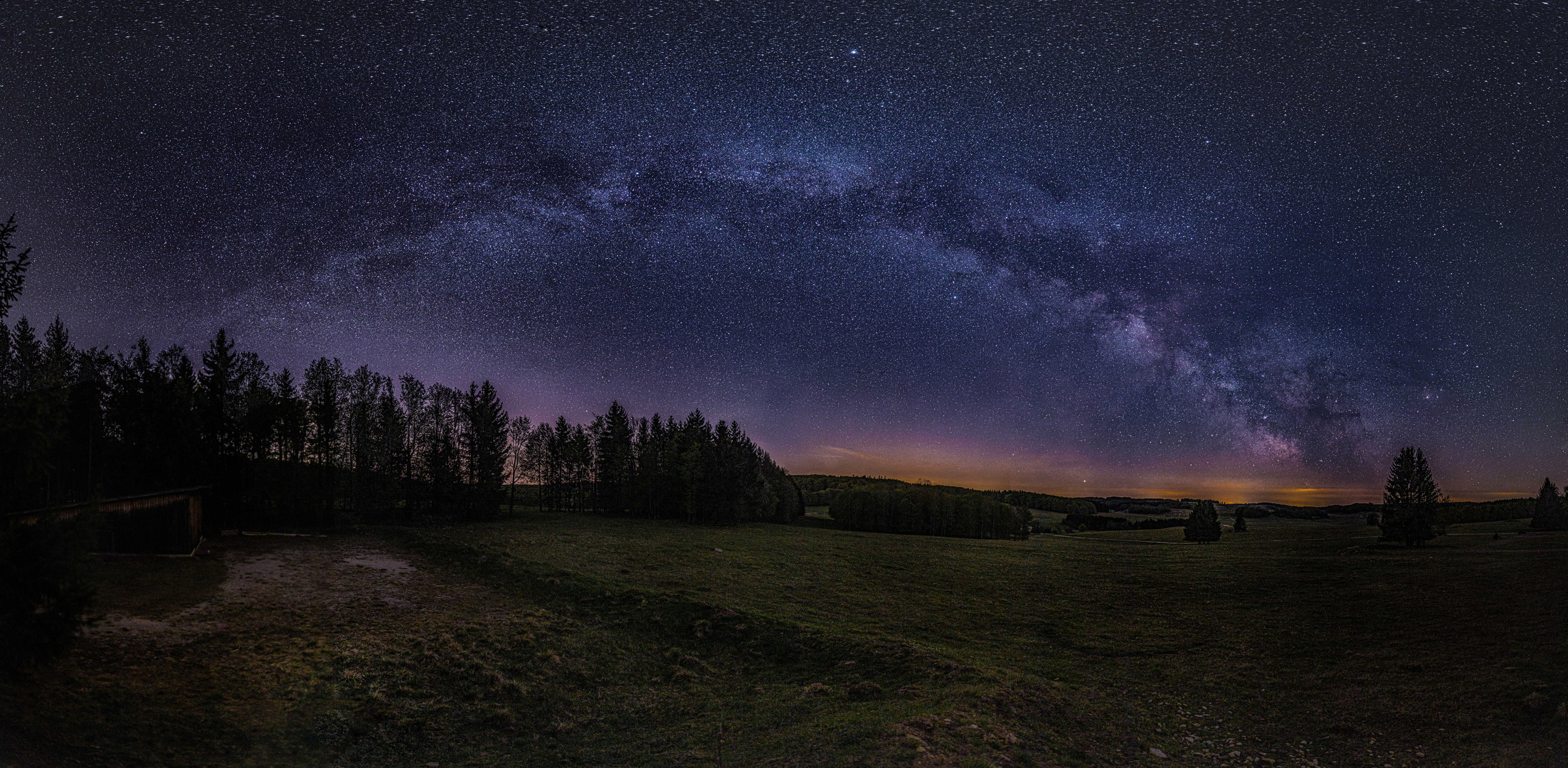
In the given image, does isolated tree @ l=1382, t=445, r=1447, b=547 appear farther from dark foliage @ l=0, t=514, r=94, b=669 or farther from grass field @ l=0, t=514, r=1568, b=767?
dark foliage @ l=0, t=514, r=94, b=669

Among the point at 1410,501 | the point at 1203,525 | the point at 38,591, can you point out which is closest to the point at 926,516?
the point at 1203,525

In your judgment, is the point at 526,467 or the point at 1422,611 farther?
the point at 526,467

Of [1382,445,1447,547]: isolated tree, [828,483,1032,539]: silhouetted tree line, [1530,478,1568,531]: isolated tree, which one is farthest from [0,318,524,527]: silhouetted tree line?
[1530,478,1568,531]: isolated tree

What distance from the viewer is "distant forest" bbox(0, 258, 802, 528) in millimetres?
40625

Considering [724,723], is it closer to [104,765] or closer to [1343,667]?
[104,765]

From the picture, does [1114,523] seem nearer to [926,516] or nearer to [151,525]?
[926,516]

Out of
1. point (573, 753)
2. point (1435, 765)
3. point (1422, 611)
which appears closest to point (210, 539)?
point (573, 753)

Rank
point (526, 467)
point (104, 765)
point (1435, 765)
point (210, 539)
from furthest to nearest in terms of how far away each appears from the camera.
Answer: point (526, 467)
point (210, 539)
point (1435, 765)
point (104, 765)

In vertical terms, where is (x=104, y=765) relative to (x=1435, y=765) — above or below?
above

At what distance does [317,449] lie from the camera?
2402 inches

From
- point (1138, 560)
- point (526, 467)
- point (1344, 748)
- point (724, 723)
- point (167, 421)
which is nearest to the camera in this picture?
point (1344, 748)

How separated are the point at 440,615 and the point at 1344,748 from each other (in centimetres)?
2778

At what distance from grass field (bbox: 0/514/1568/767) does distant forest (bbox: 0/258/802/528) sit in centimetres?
630

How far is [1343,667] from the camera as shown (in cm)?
1845
